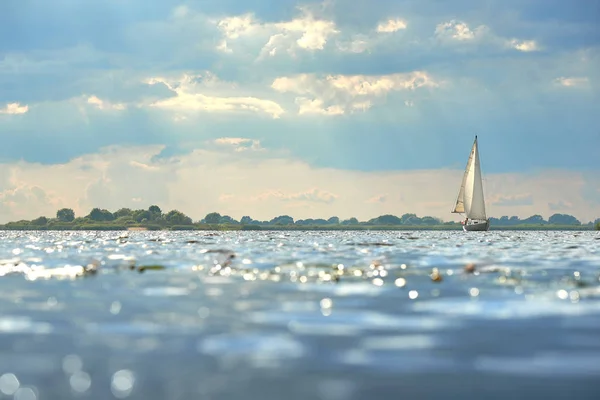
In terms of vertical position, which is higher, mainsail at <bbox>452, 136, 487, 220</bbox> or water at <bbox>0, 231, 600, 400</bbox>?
mainsail at <bbox>452, 136, 487, 220</bbox>

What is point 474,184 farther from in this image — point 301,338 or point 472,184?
point 301,338

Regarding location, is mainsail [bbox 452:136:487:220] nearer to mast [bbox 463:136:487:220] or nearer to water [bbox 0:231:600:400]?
mast [bbox 463:136:487:220]

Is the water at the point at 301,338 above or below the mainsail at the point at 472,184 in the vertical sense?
below

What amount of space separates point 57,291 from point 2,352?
15.5 metres

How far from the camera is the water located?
16219 millimetres

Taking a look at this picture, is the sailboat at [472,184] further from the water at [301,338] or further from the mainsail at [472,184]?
the water at [301,338]

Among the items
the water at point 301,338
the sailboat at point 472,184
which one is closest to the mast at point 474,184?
the sailboat at point 472,184

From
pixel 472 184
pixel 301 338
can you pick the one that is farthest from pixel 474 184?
pixel 301 338

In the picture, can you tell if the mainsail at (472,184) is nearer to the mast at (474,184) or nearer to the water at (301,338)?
the mast at (474,184)

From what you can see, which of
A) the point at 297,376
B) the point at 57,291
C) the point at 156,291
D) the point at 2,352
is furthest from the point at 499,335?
A: the point at 57,291

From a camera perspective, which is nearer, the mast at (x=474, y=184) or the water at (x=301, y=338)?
the water at (x=301, y=338)

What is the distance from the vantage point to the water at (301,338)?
16219 millimetres

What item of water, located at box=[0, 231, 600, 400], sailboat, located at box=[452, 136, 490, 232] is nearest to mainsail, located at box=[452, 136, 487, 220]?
sailboat, located at box=[452, 136, 490, 232]

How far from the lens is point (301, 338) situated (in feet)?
71.7
